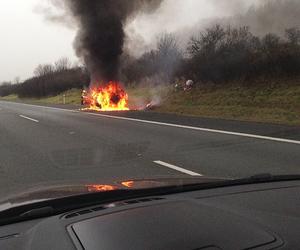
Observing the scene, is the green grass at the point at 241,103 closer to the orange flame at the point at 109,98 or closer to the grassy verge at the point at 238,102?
the grassy verge at the point at 238,102

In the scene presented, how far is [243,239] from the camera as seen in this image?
2.42 metres

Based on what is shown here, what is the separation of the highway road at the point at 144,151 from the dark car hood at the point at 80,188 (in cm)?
216

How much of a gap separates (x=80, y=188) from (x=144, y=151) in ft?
25.3

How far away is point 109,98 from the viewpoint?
2881cm

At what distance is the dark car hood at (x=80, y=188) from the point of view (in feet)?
11.3

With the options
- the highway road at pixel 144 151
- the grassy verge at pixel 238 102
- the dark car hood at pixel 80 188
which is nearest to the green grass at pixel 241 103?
the grassy verge at pixel 238 102

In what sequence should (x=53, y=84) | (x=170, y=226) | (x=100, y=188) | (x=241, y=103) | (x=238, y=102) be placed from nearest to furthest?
(x=170, y=226)
(x=100, y=188)
(x=241, y=103)
(x=238, y=102)
(x=53, y=84)

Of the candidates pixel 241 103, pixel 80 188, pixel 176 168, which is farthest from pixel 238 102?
pixel 80 188

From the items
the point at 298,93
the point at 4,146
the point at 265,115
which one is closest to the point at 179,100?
the point at 298,93

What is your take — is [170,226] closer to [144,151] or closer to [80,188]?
[80,188]

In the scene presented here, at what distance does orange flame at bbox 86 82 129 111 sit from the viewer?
28.5m

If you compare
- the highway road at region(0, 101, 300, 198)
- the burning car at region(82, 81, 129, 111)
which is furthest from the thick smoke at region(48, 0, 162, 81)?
the highway road at region(0, 101, 300, 198)

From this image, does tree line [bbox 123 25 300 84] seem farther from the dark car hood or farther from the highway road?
the dark car hood

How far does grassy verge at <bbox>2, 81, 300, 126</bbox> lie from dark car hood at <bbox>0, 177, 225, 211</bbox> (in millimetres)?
13031
